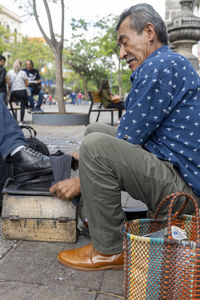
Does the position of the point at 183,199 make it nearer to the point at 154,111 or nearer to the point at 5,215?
the point at 154,111

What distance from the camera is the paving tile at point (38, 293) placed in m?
1.61

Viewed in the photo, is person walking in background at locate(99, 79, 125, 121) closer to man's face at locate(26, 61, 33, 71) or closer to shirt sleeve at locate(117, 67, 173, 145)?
man's face at locate(26, 61, 33, 71)

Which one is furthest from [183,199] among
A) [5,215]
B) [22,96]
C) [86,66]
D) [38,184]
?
[86,66]

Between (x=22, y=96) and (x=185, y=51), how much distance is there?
4639 mm

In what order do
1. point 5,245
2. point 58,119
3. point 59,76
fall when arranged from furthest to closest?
point 59,76, point 58,119, point 5,245

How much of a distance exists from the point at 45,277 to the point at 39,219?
19.2 inches

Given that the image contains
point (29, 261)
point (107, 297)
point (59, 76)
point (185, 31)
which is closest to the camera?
point (107, 297)

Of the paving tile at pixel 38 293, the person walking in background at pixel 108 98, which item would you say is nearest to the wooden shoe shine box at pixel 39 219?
the paving tile at pixel 38 293

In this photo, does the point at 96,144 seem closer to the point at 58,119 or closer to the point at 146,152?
the point at 146,152

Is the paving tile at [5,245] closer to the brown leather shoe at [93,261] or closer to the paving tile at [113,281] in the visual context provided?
the brown leather shoe at [93,261]

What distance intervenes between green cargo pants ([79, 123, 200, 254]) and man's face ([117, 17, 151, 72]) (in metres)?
0.59

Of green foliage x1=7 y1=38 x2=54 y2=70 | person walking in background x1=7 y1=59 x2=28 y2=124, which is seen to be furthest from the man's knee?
green foliage x1=7 y1=38 x2=54 y2=70

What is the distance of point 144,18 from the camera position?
73.7 inches

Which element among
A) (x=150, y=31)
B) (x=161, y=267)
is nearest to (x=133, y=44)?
(x=150, y=31)
